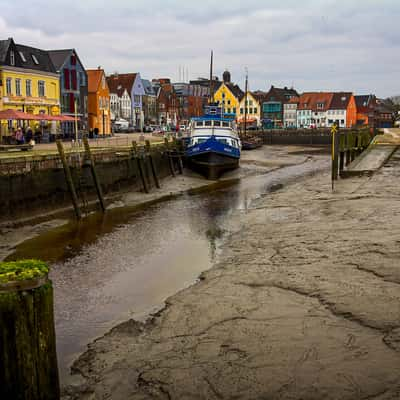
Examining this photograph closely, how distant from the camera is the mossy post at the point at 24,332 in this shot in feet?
16.6

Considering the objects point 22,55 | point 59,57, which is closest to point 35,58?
point 22,55

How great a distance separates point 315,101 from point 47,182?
10095 cm

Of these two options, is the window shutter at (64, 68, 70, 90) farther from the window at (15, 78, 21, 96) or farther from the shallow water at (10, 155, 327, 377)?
the shallow water at (10, 155, 327, 377)

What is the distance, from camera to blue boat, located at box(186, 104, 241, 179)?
34.6 metres

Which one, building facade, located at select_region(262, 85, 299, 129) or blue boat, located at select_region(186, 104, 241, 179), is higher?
building facade, located at select_region(262, 85, 299, 129)

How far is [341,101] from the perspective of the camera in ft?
368

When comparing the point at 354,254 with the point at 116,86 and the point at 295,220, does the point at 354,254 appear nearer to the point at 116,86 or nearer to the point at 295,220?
the point at 295,220

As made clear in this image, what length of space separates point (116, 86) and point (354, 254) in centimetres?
7896

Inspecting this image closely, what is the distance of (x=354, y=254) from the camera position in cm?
1126

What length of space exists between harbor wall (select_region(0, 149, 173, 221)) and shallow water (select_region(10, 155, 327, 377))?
176 centimetres

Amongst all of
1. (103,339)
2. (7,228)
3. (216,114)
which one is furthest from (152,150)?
(103,339)

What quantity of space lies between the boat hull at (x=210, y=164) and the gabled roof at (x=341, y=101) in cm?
8169

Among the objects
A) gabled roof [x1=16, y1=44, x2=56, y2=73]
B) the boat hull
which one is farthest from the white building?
the boat hull

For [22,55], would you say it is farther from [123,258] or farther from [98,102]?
[123,258]
